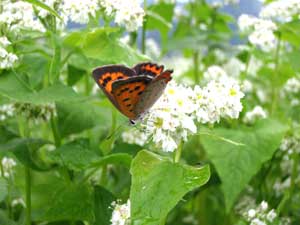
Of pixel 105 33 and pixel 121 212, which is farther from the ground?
pixel 105 33

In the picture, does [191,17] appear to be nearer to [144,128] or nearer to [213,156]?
[213,156]

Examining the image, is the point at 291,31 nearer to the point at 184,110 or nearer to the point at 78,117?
the point at 78,117

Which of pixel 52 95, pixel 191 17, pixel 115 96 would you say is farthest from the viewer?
pixel 191 17

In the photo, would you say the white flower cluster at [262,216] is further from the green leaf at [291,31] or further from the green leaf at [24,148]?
the green leaf at [291,31]

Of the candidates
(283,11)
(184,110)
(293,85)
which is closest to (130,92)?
(184,110)

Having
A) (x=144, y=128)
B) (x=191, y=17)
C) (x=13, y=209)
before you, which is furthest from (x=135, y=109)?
(x=191, y=17)

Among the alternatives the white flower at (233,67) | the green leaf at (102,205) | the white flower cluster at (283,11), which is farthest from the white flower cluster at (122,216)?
the white flower at (233,67)

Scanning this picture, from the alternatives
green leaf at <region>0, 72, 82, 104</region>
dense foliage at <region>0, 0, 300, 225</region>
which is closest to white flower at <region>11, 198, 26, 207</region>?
dense foliage at <region>0, 0, 300, 225</region>
